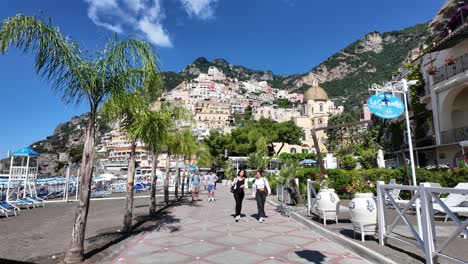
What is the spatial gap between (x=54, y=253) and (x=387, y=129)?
2994 centimetres

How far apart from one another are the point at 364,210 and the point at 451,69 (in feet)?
59.3

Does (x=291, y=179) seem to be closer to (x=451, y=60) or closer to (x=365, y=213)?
(x=365, y=213)

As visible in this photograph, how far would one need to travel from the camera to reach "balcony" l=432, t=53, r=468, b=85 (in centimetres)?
1688

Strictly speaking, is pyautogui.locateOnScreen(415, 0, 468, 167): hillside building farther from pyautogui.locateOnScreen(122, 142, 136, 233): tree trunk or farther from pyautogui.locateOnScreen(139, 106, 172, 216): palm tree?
pyautogui.locateOnScreen(122, 142, 136, 233): tree trunk

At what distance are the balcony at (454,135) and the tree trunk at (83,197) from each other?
20.7 meters

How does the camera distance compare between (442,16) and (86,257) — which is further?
(442,16)

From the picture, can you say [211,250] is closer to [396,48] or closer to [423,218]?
[423,218]

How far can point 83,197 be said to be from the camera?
4.95 m

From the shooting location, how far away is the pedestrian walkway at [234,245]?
4887 mm

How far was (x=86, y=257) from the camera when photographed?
5.04m

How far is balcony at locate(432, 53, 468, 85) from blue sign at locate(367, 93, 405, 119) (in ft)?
38.7

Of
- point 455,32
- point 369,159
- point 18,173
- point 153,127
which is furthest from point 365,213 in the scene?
point 18,173

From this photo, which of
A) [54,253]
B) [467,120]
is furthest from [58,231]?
[467,120]

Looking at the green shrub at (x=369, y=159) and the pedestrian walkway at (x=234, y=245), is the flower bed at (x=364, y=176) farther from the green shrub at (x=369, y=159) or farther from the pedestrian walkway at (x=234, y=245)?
the green shrub at (x=369, y=159)
